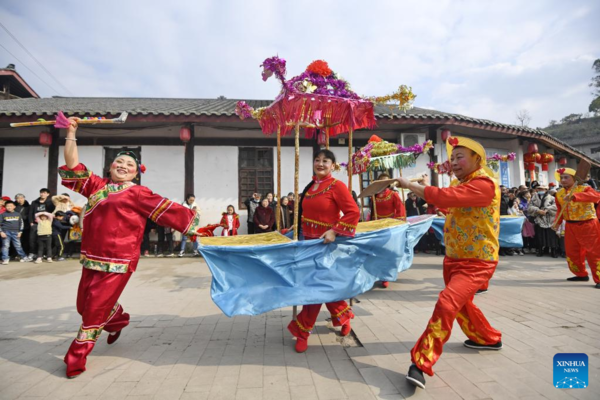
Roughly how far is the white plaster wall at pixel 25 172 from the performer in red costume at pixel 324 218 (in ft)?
30.8

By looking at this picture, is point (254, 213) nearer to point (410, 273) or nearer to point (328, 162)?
point (410, 273)

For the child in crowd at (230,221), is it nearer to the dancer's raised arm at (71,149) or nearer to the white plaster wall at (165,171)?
the white plaster wall at (165,171)

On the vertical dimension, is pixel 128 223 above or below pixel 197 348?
above

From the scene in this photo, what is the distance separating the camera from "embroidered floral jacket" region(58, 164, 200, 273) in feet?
7.95

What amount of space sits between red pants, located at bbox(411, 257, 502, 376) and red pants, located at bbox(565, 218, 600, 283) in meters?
3.67

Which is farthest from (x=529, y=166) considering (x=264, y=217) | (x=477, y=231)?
(x=477, y=231)

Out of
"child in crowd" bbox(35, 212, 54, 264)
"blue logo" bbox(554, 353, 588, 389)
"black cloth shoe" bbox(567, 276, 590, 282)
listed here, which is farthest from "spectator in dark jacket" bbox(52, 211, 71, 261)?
"black cloth shoe" bbox(567, 276, 590, 282)

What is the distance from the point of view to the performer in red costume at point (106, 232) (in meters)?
2.38

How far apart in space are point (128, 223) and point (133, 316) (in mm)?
1808

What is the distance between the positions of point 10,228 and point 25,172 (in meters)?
2.05

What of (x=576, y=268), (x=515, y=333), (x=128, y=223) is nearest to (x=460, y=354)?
(x=515, y=333)

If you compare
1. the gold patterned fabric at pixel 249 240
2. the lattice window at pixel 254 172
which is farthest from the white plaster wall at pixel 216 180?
the gold patterned fabric at pixel 249 240

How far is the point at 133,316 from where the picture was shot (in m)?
3.69

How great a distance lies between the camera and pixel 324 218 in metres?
2.83
